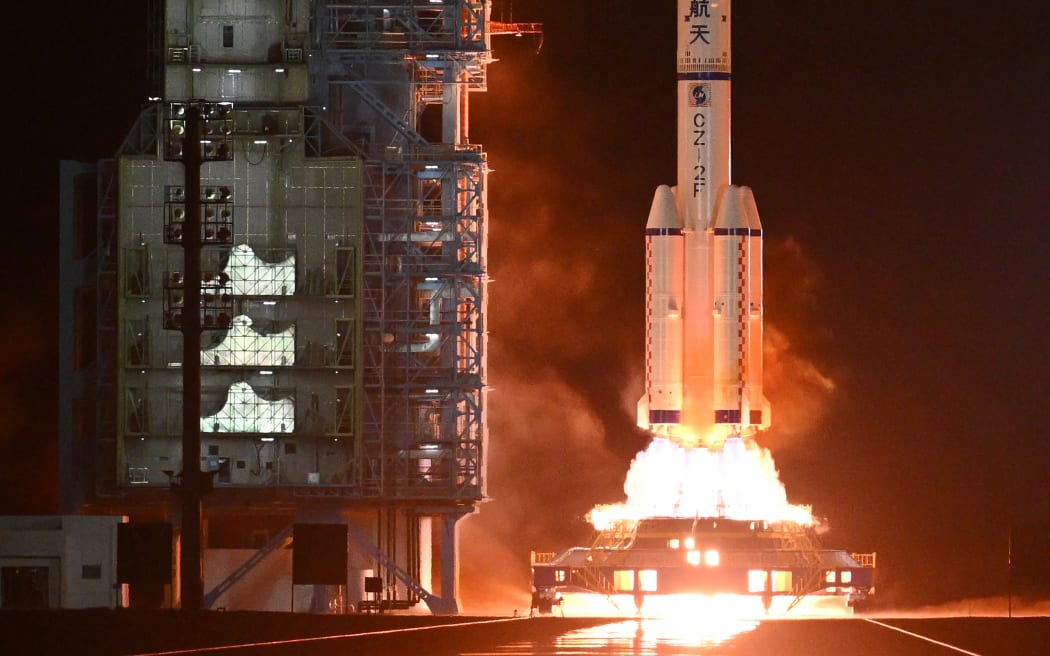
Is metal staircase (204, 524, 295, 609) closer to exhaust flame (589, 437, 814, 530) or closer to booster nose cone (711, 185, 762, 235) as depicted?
exhaust flame (589, 437, 814, 530)

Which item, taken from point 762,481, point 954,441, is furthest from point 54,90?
point 954,441

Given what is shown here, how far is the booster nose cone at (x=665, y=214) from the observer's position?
7275 centimetres

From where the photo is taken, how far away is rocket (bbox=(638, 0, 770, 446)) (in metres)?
72.9

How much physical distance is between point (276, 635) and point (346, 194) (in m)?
26.4

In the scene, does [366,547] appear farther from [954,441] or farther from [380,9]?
[954,441]

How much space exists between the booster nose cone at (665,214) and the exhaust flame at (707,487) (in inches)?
259

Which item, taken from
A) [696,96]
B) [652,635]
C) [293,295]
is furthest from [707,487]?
[652,635]

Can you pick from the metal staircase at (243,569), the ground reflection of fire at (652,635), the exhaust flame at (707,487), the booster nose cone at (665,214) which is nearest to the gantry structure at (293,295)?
the metal staircase at (243,569)

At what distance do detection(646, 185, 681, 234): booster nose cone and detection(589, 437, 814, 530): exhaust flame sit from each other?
6583 millimetres

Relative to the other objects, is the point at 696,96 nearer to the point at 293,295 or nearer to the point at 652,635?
the point at 293,295

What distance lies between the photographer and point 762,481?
7475cm

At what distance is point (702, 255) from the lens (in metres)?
73.3

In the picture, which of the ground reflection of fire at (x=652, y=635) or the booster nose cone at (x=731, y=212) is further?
the booster nose cone at (x=731, y=212)

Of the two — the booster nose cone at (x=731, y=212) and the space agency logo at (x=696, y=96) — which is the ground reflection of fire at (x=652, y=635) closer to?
the booster nose cone at (x=731, y=212)
